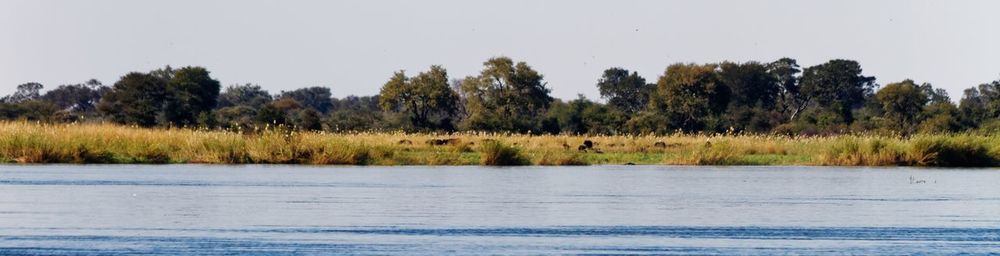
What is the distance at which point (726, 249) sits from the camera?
52.3 ft

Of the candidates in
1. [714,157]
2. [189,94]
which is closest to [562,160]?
[714,157]

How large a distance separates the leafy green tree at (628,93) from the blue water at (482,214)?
66502mm

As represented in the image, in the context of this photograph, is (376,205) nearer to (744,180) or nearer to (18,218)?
Result: (18,218)

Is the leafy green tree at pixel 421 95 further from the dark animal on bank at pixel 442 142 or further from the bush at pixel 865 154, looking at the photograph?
the bush at pixel 865 154

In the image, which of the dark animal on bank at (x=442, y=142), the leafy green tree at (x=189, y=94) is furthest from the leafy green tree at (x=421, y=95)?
the dark animal on bank at (x=442, y=142)

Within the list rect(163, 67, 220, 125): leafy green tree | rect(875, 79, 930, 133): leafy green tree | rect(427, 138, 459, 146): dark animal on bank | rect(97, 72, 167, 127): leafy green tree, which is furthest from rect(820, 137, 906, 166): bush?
rect(97, 72, 167, 127): leafy green tree

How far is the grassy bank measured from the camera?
3772 cm

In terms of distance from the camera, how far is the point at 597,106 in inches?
3440

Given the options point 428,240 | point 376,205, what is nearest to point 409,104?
point 376,205

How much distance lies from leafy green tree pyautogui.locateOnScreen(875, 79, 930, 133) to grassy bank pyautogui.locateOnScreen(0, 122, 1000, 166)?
109 feet

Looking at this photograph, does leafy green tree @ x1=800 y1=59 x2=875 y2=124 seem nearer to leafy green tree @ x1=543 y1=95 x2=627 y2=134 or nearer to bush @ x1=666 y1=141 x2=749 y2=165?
leafy green tree @ x1=543 y1=95 x2=627 y2=134

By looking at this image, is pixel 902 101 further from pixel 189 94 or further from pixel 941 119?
pixel 189 94

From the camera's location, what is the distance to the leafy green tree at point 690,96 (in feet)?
267

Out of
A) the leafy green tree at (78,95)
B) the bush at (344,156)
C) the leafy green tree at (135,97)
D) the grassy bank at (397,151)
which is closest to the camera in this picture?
the grassy bank at (397,151)
